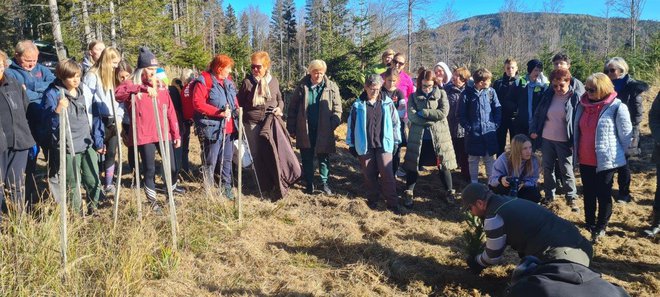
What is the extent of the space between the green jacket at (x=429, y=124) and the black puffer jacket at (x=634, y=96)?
219 centimetres

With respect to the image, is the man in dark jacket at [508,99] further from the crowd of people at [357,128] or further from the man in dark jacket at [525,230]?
the man in dark jacket at [525,230]

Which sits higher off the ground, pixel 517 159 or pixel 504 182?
pixel 517 159

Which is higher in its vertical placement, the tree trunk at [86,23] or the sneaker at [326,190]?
the tree trunk at [86,23]

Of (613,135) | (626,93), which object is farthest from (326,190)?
(626,93)

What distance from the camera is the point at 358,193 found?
5.84 metres

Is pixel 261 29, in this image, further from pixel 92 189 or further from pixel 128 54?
pixel 92 189

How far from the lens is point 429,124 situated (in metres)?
5.35

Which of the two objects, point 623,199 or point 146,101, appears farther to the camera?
point 623,199

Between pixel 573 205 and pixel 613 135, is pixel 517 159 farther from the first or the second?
pixel 573 205

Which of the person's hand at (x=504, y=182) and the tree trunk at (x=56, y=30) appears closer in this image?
the person's hand at (x=504, y=182)

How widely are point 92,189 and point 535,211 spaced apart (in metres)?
3.88

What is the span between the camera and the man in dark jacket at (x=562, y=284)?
2.20 meters

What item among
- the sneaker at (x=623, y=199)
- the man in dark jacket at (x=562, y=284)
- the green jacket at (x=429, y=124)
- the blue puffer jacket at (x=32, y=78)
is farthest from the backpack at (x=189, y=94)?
the sneaker at (x=623, y=199)

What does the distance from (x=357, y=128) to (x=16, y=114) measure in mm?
3275
